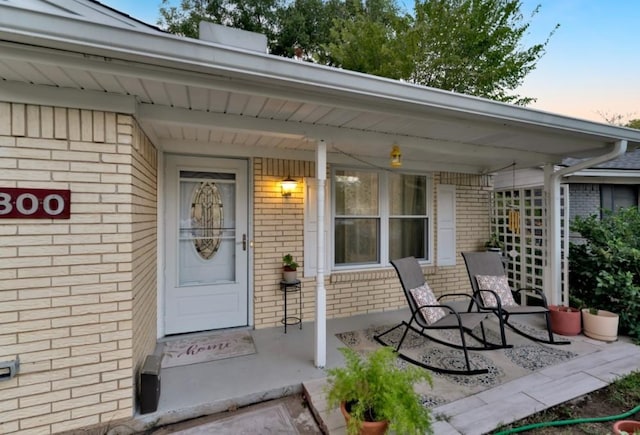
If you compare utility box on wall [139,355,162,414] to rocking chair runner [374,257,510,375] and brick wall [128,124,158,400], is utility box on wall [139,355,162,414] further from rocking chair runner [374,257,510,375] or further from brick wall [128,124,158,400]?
rocking chair runner [374,257,510,375]

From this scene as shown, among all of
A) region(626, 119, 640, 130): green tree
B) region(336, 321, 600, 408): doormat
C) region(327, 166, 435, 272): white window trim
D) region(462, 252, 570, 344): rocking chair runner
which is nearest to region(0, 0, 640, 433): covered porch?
region(327, 166, 435, 272): white window trim

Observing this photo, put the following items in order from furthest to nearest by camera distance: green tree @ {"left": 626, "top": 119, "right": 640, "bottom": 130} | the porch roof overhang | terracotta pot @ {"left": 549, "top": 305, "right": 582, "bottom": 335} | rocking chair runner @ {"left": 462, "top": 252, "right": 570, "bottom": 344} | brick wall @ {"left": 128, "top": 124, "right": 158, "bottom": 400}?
green tree @ {"left": 626, "top": 119, "right": 640, "bottom": 130}, terracotta pot @ {"left": 549, "top": 305, "right": 582, "bottom": 335}, rocking chair runner @ {"left": 462, "top": 252, "right": 570, "bottom": 344}, brick wall @ {"left": 128, "top": 124, "right": 158, "bottom": 400}, the porch roof overhang

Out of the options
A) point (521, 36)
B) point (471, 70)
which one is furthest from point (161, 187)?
point (521, 36)

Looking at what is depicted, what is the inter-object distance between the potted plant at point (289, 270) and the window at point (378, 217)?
2.61ft

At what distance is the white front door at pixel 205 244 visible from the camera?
3.55 m

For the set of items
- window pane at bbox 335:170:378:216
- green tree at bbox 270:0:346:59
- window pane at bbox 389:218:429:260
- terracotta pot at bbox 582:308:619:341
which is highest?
green tree at bbox 270:0:346:59

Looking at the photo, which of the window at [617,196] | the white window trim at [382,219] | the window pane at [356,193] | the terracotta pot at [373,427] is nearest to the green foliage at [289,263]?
the white window trim at [382,219]

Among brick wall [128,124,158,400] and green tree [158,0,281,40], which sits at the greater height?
green tree [158,0,281,40]

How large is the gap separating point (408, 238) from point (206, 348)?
3347 millimetres

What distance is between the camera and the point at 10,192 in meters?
1.88

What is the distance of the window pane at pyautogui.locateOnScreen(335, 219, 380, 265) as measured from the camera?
14.4 ft

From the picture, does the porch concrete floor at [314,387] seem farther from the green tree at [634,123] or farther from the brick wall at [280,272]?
the green tree at [634,123]

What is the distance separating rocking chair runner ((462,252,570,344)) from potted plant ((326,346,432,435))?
2094 millimetres

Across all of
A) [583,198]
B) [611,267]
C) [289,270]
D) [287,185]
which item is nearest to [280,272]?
[289,270]
